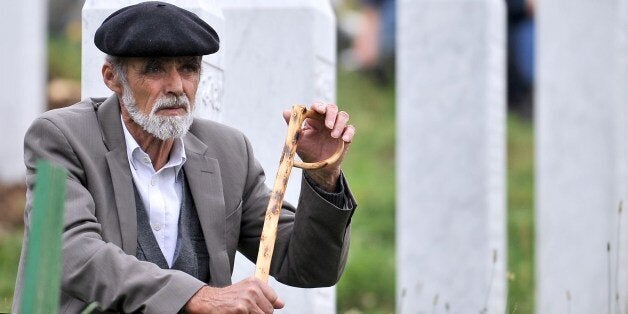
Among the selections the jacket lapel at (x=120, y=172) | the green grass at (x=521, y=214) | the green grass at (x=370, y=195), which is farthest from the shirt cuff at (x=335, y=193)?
the green grass at (x=370, y=195)

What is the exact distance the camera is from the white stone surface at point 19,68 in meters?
11.8

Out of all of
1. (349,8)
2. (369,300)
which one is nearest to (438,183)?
(369,300)

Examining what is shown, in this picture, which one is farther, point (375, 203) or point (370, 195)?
point (370, 195)

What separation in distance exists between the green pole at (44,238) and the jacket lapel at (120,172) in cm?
116

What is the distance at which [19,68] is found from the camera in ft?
39.1

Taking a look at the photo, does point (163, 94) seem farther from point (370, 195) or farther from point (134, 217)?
point (370, 195)

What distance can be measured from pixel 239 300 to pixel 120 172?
59 centimetres

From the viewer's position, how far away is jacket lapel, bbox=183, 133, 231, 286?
171 inches

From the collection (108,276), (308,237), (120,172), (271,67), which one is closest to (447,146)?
(271,67)

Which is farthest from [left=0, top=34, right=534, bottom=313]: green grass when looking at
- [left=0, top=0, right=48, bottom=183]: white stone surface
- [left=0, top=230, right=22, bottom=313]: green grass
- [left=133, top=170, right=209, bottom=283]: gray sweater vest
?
[left=133, top=170, right=209, bottom=283]: gray sweater vest

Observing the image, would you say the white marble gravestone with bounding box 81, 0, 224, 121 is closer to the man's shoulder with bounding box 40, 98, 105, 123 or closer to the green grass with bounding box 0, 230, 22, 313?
the man's shoulder with bounding box 40, 98, 105, 123

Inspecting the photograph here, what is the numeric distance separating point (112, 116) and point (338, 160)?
0.62m

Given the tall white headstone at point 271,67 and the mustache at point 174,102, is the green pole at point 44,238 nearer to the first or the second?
the mustache at point 174,102
